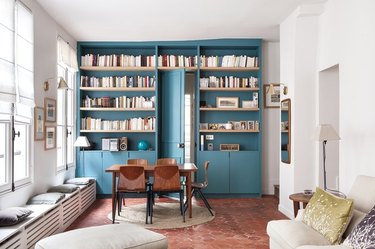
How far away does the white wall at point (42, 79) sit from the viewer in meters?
4.94

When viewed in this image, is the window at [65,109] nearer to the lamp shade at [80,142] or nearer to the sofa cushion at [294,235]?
the lamp shade at [80,142]

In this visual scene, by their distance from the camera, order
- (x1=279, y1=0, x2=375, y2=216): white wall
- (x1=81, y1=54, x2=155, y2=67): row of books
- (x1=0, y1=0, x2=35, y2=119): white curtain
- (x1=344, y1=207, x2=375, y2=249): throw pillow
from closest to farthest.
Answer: (x1=344, y1=207, x2=375, y2=249): throw pillow < (x1=279, y1=0, x2=375, y2=216): white wall < (x1=0, y1=0, x2=35, y2=119): white curtain < (x1=81, y1=54, x2=155, y2=67): row of books

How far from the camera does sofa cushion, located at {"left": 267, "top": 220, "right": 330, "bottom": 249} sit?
2.93 m

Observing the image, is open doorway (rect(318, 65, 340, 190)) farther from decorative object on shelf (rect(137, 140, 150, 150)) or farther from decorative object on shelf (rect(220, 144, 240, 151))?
decorative object on shelf (rect(137, 140, 150, 150))

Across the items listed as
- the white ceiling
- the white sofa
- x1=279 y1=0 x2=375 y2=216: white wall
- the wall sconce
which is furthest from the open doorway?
the wall sconce

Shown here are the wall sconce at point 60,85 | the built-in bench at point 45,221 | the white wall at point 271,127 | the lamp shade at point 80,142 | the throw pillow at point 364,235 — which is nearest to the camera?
the throw pillow at point 364,235

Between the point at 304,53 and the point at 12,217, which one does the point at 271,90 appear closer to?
the point at 304,53

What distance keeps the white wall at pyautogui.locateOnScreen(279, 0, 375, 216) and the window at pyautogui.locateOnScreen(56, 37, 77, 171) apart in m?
3.82

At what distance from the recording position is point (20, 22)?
4516mm

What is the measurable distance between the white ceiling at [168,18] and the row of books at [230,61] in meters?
0.42

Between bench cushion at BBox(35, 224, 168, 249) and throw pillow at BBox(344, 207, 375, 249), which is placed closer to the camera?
throw pillow at BBox(344, 207, 375, 249)

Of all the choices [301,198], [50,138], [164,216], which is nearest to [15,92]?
[50,138]

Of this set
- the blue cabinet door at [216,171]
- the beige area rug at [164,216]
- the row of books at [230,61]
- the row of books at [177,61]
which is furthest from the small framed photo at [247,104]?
the beige area rug at [164,216]

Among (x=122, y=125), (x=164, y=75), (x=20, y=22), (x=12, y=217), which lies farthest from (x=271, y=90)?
(x=12, y=217)
